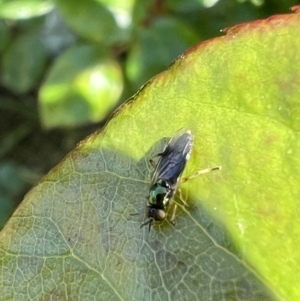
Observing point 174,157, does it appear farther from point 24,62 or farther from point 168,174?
point 24,62

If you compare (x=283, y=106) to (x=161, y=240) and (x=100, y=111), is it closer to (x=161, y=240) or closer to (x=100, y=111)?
(x=161, y=240)

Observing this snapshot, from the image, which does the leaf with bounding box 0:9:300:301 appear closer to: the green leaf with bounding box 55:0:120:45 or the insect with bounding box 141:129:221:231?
the insect with bounding box 141:129:221:231

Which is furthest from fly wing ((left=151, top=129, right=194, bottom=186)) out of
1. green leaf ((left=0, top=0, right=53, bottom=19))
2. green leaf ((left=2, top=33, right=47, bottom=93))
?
green leaf ((left=2, top=33, right=47, bottom=93))

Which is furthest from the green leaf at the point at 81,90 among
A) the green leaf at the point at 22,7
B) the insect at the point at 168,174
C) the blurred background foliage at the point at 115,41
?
the insect at the point at 168,174

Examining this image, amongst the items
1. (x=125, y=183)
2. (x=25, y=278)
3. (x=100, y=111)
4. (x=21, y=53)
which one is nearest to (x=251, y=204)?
(x=125, y=183)

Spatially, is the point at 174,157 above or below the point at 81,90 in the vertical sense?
above

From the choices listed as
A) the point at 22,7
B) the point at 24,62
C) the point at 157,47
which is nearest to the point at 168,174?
the point at 157,47
